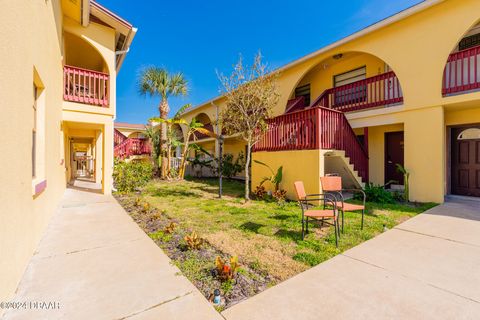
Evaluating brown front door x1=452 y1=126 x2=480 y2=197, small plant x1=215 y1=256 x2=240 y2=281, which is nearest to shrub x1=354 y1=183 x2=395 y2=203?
brown front door x1=452 y1=126 x2=480 y2=197

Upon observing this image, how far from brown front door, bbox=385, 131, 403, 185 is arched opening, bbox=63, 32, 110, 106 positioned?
13348 mm

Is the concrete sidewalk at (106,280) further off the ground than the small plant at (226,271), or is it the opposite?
the small plant at (226,271)

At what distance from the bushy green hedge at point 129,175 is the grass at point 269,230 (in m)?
2.29

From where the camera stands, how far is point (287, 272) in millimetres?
3354

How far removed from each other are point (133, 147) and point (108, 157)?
36.1 feet

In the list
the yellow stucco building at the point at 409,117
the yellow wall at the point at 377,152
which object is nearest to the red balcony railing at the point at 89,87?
the yellow stucco building at the point at 409,117

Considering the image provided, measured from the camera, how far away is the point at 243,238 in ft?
15.6

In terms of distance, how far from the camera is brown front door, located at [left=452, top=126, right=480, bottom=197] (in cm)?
862

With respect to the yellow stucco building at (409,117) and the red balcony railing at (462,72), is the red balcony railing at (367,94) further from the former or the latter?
the red balcony railing at (462,72)

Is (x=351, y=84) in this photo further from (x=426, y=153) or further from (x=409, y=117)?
A: (x=426, y=153)

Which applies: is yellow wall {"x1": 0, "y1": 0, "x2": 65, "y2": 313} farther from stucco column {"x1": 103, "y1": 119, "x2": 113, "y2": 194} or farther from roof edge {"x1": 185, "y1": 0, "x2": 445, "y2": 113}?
roof edge {"x1": 185, "y1": 0, "x2": 445, "y2": 113}

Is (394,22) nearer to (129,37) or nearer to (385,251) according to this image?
(385,251)

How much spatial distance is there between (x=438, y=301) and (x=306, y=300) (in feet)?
5.21

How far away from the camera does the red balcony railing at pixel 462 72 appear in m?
7.52
